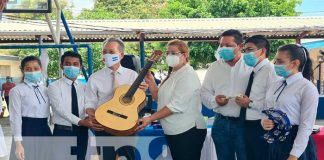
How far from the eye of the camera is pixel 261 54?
12.3ft

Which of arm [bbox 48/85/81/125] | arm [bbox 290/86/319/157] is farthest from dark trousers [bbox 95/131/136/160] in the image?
arm [bbox 290/86/319/157]

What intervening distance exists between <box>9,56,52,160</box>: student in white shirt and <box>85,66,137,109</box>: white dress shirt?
0.46 m

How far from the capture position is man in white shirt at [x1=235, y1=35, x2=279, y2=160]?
3.71 metres

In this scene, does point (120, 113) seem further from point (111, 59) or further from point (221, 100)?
point (221, 100)

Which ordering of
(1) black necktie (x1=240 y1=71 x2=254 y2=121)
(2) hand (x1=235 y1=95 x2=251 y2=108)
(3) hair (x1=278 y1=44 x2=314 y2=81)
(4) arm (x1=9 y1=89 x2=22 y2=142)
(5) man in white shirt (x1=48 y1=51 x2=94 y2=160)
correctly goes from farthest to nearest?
1. (5) man in white shirt (x1=48 y1=51 x2=94 y2=160)
2. (4) arm (x1=9 y1=89 x2=22 y2=142)
3. (1) black necktie (x1=240 y1=71 x2=254 y2=121)
4. (2) hand (x1=235 y1=95 x2=251 y2=108)
5. (3) hair (x1=278 y1=44 x2=314 y2=81)

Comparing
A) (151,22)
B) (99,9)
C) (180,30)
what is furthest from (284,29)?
(99,9)

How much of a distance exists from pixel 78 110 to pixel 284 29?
27.0 ft

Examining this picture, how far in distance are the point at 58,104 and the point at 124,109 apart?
681 millimetres

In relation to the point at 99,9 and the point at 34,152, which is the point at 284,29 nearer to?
the point at 34,152

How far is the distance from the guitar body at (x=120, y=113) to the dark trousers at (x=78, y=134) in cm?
54

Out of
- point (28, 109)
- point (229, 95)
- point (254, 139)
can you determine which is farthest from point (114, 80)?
point (254, 139)

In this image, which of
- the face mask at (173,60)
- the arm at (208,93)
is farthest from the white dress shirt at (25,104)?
the arm at (208,93)

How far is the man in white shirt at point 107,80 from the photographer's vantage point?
3.97 meters

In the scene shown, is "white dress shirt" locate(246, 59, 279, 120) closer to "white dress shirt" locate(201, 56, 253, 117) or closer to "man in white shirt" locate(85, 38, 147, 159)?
"white dress shirt" locate(201, 56, 253, 117)
